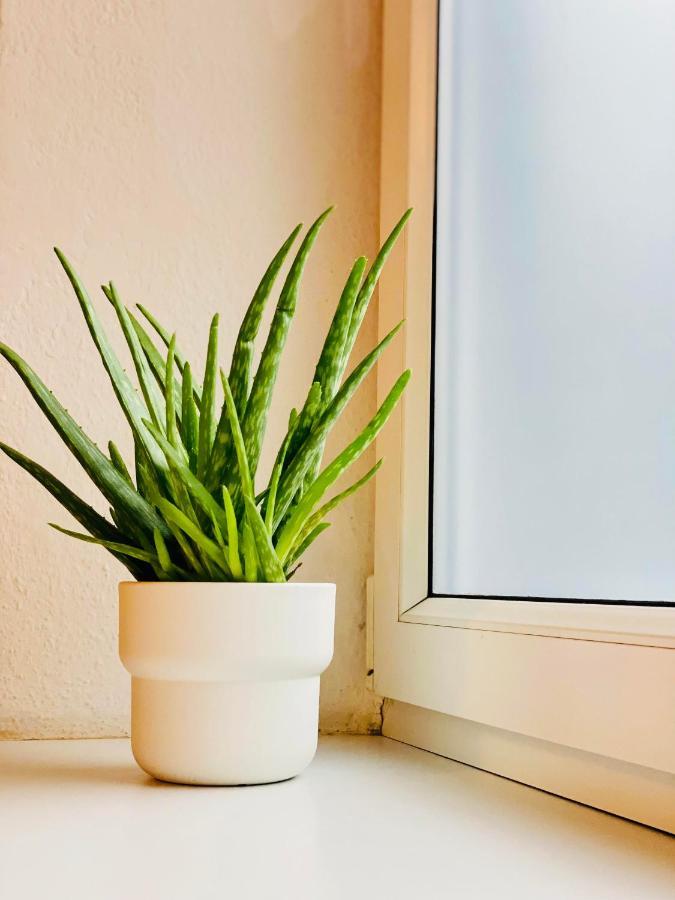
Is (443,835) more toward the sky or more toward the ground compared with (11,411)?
more toward the ground

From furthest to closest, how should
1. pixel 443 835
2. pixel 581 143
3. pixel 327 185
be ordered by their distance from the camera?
pixel 327 185 → pixel 581 143 → pixel 443 835

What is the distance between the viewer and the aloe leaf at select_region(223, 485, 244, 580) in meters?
0.48

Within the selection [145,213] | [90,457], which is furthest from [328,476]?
[145,213]

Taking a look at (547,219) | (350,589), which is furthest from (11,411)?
(547,219)

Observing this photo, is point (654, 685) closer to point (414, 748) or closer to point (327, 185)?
point (414, 748)

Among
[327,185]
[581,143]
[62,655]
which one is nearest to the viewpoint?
[581,143]

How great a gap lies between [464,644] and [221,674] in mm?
181

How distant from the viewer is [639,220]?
519mm

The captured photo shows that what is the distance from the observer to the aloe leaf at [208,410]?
1.64 feet

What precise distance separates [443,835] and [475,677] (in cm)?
17

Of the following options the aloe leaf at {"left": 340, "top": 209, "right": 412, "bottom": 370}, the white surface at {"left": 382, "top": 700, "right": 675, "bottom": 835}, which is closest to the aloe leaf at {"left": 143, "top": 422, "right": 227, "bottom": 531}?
the aloe leaf at {"left": 340, "top": 209, "right": 412, "bottom": 370}

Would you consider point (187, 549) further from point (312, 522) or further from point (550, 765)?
point (550, 765)

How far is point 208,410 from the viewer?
1.68ft

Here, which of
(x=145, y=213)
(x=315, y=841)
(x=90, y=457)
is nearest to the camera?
(x=315, y=841)
